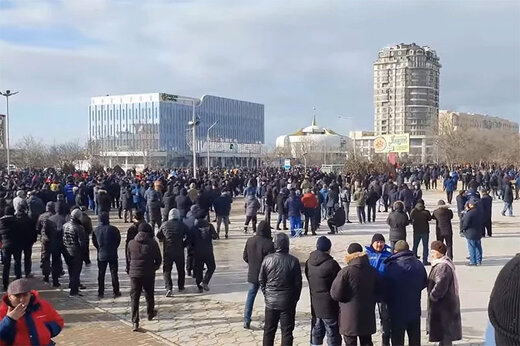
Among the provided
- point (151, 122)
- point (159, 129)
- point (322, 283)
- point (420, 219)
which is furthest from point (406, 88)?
point (322, 283)

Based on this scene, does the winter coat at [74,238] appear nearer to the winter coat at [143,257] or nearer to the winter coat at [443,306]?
the winter coat at [143,257]

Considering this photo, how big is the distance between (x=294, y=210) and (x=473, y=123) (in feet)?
296

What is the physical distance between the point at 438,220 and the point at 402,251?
239 inches

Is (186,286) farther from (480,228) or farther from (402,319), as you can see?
(480,228)

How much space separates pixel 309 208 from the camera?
1684 centimetres

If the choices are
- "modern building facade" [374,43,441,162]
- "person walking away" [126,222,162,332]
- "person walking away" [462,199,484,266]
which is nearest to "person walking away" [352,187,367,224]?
"person walking away" [462,199,484,266]

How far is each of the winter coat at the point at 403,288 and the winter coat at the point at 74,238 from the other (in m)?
Answer: 5.99

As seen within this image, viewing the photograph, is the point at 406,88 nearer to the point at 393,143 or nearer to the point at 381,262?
the point at 393,143

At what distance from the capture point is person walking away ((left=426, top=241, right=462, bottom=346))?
6039 mm

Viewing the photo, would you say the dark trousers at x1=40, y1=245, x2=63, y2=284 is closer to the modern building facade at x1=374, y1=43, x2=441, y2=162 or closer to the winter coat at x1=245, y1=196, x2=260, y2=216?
the winter coat at x1=245, y1=196, x2=260, y2=216

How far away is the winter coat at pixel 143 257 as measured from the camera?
7922 mm

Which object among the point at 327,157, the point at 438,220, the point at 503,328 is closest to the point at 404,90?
the point at 327,157

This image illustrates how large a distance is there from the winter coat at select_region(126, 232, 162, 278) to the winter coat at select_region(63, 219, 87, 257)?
6.79ft

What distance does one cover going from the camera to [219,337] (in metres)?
7.29
